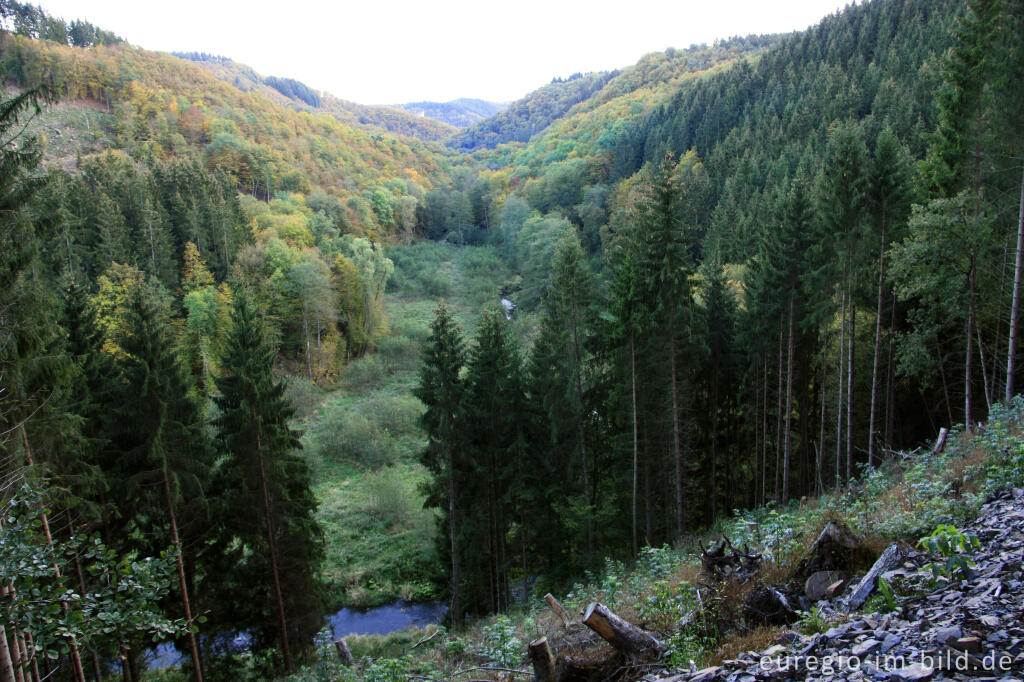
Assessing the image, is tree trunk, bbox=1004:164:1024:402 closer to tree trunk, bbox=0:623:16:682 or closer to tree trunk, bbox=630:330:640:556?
tree trunk, bbox=630:330:640:556

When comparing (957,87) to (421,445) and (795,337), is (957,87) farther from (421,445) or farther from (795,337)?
(421,445)

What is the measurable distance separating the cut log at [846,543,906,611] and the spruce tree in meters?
14.9

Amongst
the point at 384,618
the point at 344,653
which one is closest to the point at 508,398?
the point at 344,653

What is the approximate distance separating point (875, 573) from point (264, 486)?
50.4ft

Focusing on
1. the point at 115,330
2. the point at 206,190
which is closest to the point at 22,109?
the point at 115,330

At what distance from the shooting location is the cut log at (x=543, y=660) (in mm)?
6441

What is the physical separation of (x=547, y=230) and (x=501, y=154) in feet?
324

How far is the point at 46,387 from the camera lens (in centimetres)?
984

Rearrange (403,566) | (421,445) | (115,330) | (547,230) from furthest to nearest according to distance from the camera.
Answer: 1. (547,230)
2. (421,445)
3. (115,330)
4. (403,566)

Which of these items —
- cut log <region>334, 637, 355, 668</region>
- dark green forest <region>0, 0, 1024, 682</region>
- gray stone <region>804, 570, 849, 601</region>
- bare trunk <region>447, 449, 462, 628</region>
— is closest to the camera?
gray stone <region>804, 570, 849, 601</region>

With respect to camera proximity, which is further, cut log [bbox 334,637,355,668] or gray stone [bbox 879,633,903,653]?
cut log [bbox 334,637,355,668]

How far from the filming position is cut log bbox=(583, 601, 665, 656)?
6324mm

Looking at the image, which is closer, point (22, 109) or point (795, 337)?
point (22, 109)

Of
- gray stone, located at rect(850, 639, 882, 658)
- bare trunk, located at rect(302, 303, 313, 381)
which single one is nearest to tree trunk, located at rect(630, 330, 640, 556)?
gray stone, located at rect(850, 639, 882, 658)
